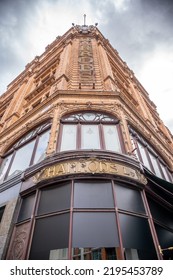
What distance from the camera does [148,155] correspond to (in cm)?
1098

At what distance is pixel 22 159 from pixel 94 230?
6392 mm

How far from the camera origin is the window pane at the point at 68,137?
8719 millimetres

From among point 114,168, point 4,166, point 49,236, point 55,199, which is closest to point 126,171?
point 114,168

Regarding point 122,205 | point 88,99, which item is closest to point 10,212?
point 122,205

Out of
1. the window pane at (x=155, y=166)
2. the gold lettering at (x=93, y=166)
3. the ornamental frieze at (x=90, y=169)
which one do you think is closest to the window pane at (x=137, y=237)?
the ornamental frieze at (x=90, y=169)

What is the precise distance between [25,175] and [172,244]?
6.41m

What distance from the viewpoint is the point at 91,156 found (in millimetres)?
7238

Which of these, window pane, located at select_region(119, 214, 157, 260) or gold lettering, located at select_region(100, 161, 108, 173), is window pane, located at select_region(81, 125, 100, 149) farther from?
window pane, located at select_region(119, 214, 157, 260)

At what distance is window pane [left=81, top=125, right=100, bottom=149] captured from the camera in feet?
28.7

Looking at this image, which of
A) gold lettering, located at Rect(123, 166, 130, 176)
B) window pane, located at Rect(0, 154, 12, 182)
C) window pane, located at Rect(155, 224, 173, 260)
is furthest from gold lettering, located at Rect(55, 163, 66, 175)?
window pane, located at Rect(0, 154, 12, 182)

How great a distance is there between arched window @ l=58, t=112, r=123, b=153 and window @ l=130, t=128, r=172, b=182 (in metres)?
1.42

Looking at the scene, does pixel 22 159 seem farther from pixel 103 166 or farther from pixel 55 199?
pixel 103 166

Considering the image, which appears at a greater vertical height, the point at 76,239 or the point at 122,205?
the point at 122,205

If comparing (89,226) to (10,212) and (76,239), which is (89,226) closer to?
(76,239)
